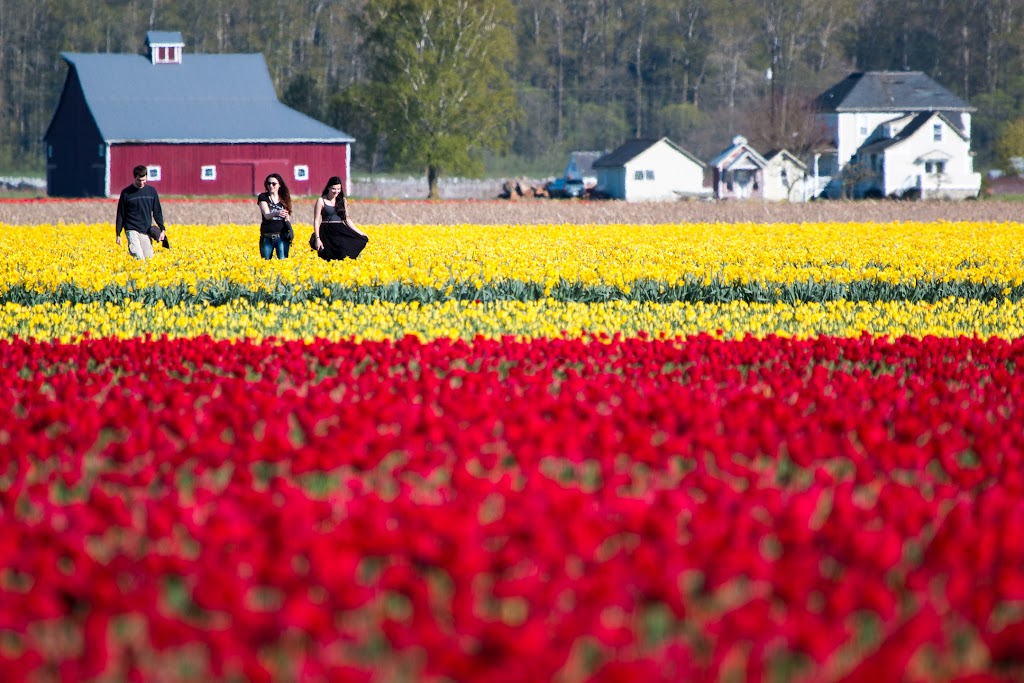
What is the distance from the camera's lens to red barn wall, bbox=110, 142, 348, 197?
63031 mm

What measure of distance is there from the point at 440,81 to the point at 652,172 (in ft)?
62.8

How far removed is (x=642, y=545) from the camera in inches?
182

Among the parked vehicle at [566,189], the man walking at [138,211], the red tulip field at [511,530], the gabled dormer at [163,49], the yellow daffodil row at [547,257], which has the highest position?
the gabled dormer at [163,49]

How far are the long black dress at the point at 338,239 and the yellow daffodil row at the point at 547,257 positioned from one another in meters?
0.27

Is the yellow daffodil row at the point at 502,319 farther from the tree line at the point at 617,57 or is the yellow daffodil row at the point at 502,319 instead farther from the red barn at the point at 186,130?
the tree line at the point at 617,57

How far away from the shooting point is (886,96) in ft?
296

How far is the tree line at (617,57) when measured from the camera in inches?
3757

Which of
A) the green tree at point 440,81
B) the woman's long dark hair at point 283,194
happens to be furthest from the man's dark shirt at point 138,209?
the green tree at point 440,81

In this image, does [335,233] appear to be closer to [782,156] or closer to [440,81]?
[440,81]

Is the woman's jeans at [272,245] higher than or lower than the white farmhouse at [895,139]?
lower

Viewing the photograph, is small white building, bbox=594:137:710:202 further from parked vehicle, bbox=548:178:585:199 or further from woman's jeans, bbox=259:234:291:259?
woman's jeans, bbox=259:234:291:259

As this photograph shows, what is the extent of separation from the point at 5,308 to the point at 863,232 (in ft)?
63.2

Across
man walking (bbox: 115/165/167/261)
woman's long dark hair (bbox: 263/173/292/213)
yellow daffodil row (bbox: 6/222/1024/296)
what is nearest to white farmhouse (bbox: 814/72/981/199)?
yellow daffodil row (bbox: 6/222/1024/296)

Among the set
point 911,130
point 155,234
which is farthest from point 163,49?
point 155,234
